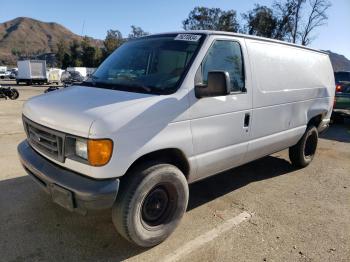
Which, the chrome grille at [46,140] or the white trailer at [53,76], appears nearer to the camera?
the chrome grille at [46,140]

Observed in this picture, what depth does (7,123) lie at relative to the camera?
9.59 m

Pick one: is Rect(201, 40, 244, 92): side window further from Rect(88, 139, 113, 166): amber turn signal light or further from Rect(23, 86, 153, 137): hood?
Rect(88, 139, 113, 166): amber turn signal light

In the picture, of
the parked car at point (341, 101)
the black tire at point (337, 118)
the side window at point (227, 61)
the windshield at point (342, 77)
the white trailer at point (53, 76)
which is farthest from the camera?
the white trailer at point (53, 76)

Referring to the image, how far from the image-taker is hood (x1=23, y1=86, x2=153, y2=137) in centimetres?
276

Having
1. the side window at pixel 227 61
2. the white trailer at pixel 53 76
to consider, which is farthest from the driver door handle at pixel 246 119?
the white trailer at pixel 53 76

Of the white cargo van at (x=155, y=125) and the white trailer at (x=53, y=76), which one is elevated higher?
the white cargo van at (x=155, y=125)

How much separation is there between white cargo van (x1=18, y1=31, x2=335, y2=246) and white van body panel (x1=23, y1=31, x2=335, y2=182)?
1cm

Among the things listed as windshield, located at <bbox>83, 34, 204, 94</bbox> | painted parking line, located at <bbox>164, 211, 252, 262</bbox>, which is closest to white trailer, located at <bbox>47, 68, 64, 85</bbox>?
windshield, located at <bbox>83, 34, 204, 94</bbox>

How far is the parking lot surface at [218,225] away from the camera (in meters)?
3.19

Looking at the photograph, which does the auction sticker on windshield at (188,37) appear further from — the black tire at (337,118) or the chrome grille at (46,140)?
the black tire at (337,118)

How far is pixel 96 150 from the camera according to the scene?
8.77 ft

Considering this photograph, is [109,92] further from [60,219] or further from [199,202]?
[199,202]

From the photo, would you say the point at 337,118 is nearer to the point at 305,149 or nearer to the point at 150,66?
the point at 305,149

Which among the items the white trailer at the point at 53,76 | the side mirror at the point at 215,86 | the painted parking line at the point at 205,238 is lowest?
the white trailer at the point at 53,76
